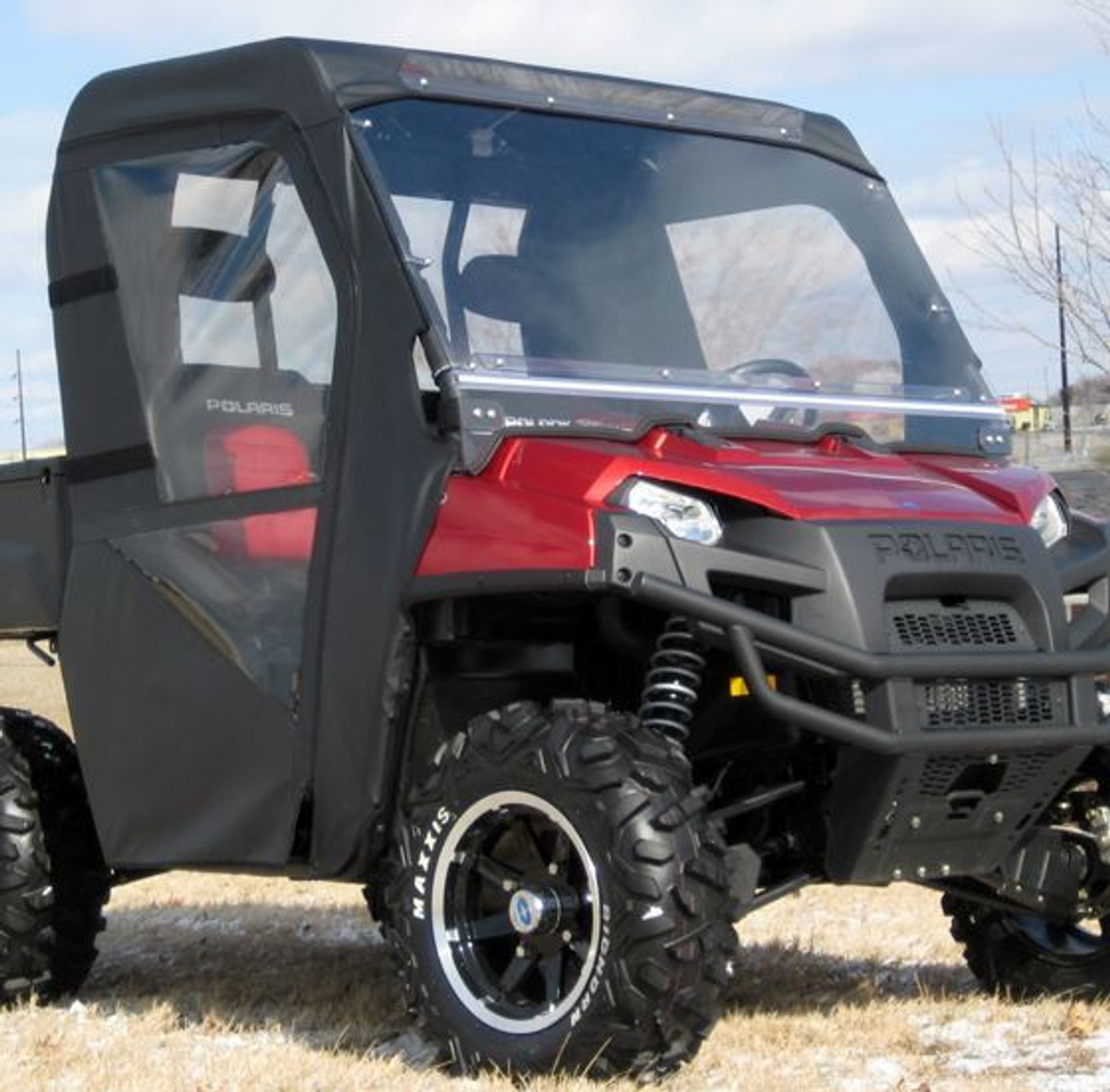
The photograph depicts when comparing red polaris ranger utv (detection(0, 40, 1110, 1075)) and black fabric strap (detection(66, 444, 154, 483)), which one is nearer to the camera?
red polaris ranger utv (detection(0, 40, 1110, 1075))

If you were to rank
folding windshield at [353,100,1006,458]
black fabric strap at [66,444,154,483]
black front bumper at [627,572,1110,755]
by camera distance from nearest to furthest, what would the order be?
black front bumper at [627,572,1110,755], folding windshield at [353,100,1006,458], black fabric strap at [66,444,154,483]

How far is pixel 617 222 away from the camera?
6.48 m

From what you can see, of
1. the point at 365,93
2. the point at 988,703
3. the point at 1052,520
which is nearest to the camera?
the point at 988,703

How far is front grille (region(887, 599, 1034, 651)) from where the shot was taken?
5547mm

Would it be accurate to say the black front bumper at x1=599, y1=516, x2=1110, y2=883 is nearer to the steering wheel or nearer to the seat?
the steering wheel

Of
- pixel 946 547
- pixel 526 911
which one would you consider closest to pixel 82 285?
pixel 526 911

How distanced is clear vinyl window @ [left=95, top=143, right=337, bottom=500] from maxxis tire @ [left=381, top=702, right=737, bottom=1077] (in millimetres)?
1029

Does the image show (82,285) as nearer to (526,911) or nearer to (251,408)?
(251,408)

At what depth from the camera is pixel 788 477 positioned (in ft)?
18.7

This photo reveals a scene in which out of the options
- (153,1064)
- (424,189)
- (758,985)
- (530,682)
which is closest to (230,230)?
(424,189)

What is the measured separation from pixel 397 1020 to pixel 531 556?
5.51 ft

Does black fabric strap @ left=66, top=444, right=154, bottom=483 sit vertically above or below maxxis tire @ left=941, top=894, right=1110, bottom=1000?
above

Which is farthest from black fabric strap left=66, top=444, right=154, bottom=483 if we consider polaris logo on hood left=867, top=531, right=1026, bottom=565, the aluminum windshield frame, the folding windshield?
polaris logo on hood left=867, top=531, right=1026, bottom=565

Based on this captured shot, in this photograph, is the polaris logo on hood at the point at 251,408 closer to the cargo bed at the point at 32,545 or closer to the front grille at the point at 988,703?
the cargo bed at the point at 32,545
